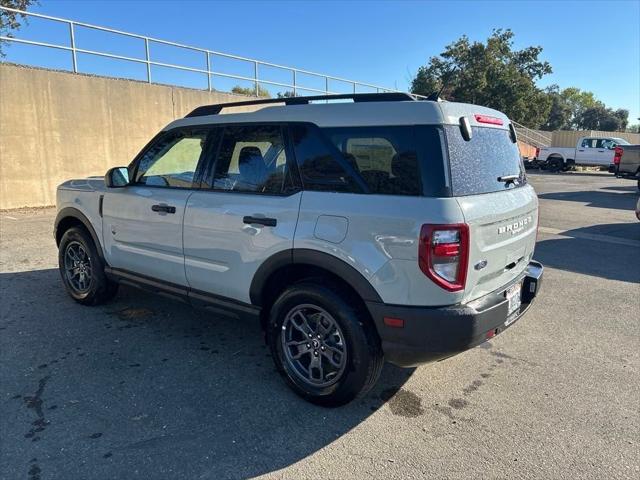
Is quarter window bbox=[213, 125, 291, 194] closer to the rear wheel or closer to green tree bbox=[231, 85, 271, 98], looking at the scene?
green tree bbox=[231, 85, 271, 98]

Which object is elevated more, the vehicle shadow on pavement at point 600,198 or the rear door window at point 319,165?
the rear door window at point 319,165

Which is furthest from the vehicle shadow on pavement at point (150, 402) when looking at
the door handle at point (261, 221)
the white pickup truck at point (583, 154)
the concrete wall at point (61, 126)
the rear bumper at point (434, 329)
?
the white pickup truck at point (583, 154)

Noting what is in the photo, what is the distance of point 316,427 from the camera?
2877 mm

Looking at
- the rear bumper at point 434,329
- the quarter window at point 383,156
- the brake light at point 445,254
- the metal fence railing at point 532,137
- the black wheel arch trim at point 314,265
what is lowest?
the rear bumper at point 434,329

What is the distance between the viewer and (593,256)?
24.2 ft

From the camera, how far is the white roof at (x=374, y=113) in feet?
8.94

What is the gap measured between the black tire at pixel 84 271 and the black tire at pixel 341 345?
2332 millimetres

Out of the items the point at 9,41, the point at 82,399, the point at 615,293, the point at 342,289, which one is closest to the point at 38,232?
the point at 9,41

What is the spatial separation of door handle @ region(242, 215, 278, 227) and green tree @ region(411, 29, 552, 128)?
4061 cm

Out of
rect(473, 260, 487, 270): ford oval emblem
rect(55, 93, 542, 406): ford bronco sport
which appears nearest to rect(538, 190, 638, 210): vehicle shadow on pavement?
rect(55, 93, 542, 406): ford bronco sport

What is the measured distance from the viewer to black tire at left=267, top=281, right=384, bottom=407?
9.38ft

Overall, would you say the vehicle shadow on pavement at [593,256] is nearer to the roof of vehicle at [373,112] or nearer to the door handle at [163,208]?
the roof of vehicle at [373,112]

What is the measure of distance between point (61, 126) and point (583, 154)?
26.7 metres

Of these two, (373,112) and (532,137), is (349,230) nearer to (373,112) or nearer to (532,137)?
(373,112)
